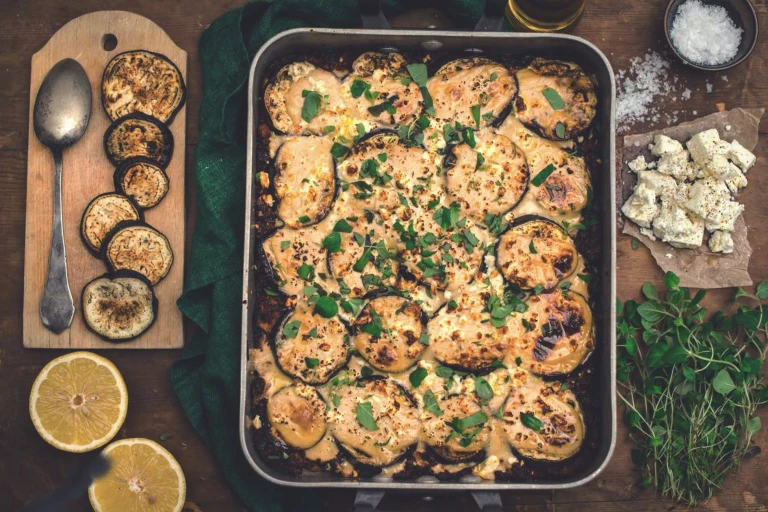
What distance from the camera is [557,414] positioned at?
2.84m

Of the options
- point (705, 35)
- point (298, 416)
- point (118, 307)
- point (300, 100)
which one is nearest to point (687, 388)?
point (705, 35)

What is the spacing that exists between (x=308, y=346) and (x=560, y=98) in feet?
5.15

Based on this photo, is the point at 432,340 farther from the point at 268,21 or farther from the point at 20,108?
the point at 20,108

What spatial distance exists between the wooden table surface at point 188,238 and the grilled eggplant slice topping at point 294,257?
595 mm

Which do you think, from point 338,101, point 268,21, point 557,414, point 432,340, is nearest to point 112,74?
point 268,21

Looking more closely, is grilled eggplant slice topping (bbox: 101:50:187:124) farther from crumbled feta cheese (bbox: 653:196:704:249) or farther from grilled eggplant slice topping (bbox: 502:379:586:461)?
crumbled feta cheese (bbox: 653:196:704:249)

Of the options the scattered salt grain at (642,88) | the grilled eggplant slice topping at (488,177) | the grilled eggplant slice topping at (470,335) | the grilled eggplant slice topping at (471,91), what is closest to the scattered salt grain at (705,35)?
the scattered salt grain at (642,88)

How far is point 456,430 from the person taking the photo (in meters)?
2.81

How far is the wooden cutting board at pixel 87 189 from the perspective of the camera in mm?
3199

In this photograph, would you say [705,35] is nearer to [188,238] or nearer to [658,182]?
[658,182]

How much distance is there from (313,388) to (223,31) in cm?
176

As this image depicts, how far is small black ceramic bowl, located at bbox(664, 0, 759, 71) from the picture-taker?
319 cm

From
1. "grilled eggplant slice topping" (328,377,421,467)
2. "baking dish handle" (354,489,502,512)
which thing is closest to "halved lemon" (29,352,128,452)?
"grilled eggplant slice topping" (328,377,421,467)

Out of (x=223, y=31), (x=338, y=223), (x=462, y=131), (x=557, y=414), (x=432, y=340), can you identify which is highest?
(x=223, y=31)
